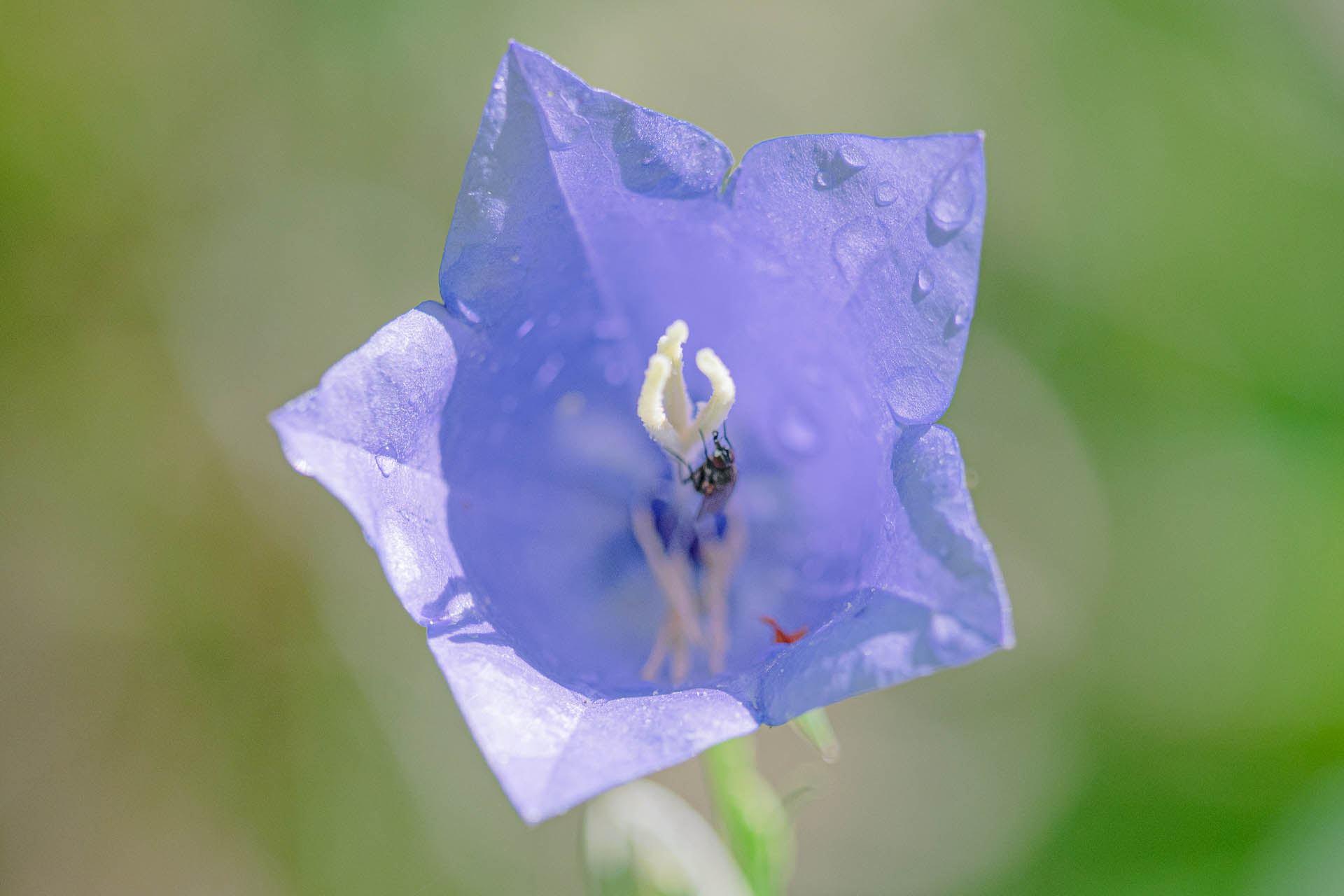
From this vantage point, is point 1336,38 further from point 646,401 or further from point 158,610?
point 158,610

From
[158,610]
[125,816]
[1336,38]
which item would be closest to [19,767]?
[125,816]

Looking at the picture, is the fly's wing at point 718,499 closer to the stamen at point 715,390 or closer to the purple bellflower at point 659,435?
the purple bellflower at point 659,435

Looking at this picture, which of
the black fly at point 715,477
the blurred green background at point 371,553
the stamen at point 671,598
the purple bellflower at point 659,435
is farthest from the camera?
the blurred green background at point 371,553

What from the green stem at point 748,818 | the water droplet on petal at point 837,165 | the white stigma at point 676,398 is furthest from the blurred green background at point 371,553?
the water droplet on petal at point 837,165

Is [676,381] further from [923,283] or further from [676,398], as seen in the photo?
[923,283]

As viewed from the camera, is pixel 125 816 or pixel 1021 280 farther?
pixel 1021 280

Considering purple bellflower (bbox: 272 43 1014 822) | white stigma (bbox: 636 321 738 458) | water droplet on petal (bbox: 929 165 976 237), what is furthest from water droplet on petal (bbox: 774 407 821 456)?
water droplet on petal (bbox: 929 165 976 237)

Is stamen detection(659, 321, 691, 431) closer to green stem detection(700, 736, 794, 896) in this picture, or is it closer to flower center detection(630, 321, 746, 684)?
flower center detection(630, 321, 746, 684)
